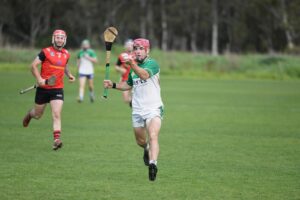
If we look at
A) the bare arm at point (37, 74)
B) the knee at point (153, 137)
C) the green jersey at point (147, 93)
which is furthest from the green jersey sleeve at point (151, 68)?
the bare arm at point (37, 74)

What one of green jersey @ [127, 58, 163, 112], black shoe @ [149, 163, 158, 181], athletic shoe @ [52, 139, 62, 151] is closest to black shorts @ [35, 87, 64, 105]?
athletic shoe @ [52, 139, 62, 151]

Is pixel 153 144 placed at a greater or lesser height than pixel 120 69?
lesser

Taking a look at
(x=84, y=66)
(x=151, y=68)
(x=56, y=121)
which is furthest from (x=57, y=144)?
(x=84, y=66)

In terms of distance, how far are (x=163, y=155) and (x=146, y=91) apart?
274 cm

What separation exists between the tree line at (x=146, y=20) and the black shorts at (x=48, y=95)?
2491 inches

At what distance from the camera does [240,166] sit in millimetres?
12234

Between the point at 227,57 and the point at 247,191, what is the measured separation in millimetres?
42199

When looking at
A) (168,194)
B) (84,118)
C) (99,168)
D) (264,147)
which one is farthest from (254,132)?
(168,194)

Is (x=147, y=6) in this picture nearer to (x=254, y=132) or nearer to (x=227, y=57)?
(x=227, y=57)

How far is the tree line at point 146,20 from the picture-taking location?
79688 millimetres

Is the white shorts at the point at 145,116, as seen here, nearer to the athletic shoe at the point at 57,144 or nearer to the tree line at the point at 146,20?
the athletic shoe at the point at 57,144

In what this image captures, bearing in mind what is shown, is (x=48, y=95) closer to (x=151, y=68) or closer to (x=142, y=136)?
(x=142, y=136)

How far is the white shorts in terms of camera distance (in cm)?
1095

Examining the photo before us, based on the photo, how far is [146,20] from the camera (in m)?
82.1
